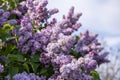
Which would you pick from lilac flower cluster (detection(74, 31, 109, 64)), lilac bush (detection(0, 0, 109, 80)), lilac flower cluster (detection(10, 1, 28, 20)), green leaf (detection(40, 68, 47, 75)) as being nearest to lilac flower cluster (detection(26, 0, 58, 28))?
lilac bush (detection(0, 0, 109, 80))

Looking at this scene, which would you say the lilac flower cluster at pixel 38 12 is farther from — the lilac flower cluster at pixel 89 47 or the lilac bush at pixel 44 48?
the lilac flower cluster at pixel 89 47

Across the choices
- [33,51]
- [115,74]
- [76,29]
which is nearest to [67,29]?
[76,29]

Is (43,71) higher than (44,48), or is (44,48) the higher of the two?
(44,48)

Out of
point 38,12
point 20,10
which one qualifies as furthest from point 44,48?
point 20,10

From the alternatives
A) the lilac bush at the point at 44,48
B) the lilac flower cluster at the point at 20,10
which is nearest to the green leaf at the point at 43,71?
the lilac bush at the point at 44,48

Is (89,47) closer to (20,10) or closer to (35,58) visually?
(35,58)

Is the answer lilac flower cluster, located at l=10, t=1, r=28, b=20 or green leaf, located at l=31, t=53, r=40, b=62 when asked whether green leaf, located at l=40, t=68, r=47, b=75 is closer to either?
green leaf, located at l=31, t=53, r=40, b=62

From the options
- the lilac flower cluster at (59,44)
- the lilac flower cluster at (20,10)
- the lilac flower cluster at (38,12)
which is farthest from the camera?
the lilac flower cluster at (20,10)

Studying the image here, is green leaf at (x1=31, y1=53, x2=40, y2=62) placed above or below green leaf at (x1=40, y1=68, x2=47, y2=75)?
above

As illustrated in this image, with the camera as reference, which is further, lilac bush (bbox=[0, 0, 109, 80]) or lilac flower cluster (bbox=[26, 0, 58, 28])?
lilac flower cluster (bbox=[26, 0, 58, 28])
